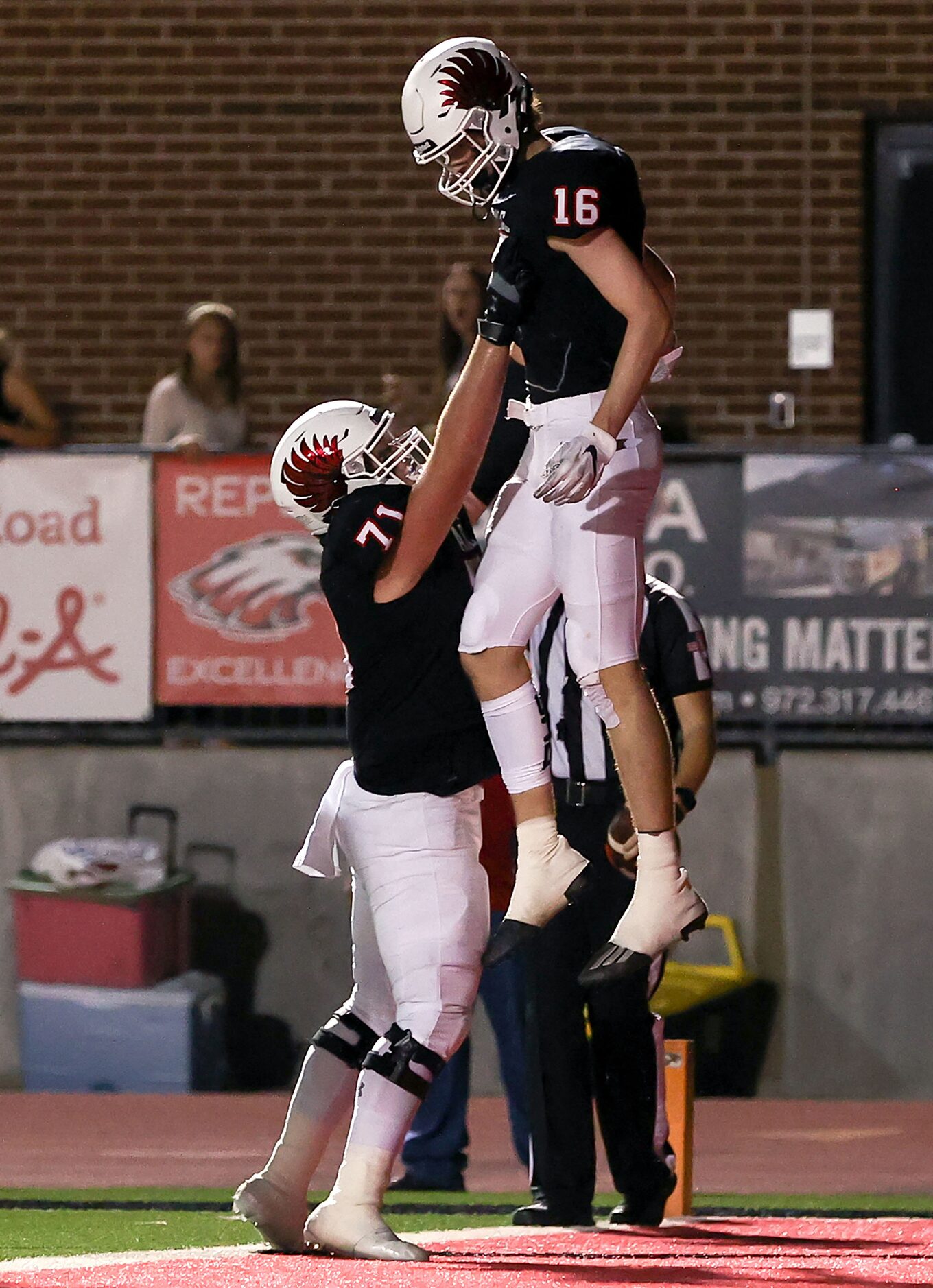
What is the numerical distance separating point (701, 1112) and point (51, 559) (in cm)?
363

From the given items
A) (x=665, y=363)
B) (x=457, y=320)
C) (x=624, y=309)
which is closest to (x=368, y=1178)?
(x=665, y=363)

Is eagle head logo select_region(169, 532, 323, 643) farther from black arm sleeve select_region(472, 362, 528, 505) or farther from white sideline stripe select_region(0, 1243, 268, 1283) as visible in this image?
white sideline stripe select_region(0, 1243, 268, 1283)

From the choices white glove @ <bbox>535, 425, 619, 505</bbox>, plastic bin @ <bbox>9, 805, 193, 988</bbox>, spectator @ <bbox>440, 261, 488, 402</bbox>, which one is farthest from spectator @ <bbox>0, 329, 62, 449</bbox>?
white glove @ <bbox>535, 425, 619, 505</bbox>

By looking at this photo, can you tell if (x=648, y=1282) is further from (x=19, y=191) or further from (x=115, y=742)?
(x=19, y=191)

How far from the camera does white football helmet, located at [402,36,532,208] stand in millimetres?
5984

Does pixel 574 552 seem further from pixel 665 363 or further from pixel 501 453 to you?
pixel 501 453

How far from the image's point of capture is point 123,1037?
448 inches

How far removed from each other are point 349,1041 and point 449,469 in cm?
161

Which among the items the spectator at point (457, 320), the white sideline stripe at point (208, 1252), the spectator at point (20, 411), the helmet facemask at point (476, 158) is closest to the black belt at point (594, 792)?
the white sideline stripe at point (208, 1252)

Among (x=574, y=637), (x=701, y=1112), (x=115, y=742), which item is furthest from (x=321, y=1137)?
(x=115, y=742)

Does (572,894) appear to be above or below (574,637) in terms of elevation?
below

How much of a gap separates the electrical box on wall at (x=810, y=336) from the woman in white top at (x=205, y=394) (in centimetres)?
333

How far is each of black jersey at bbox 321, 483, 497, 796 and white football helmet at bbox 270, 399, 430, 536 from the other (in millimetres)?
72

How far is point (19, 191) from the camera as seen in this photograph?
14.3m
